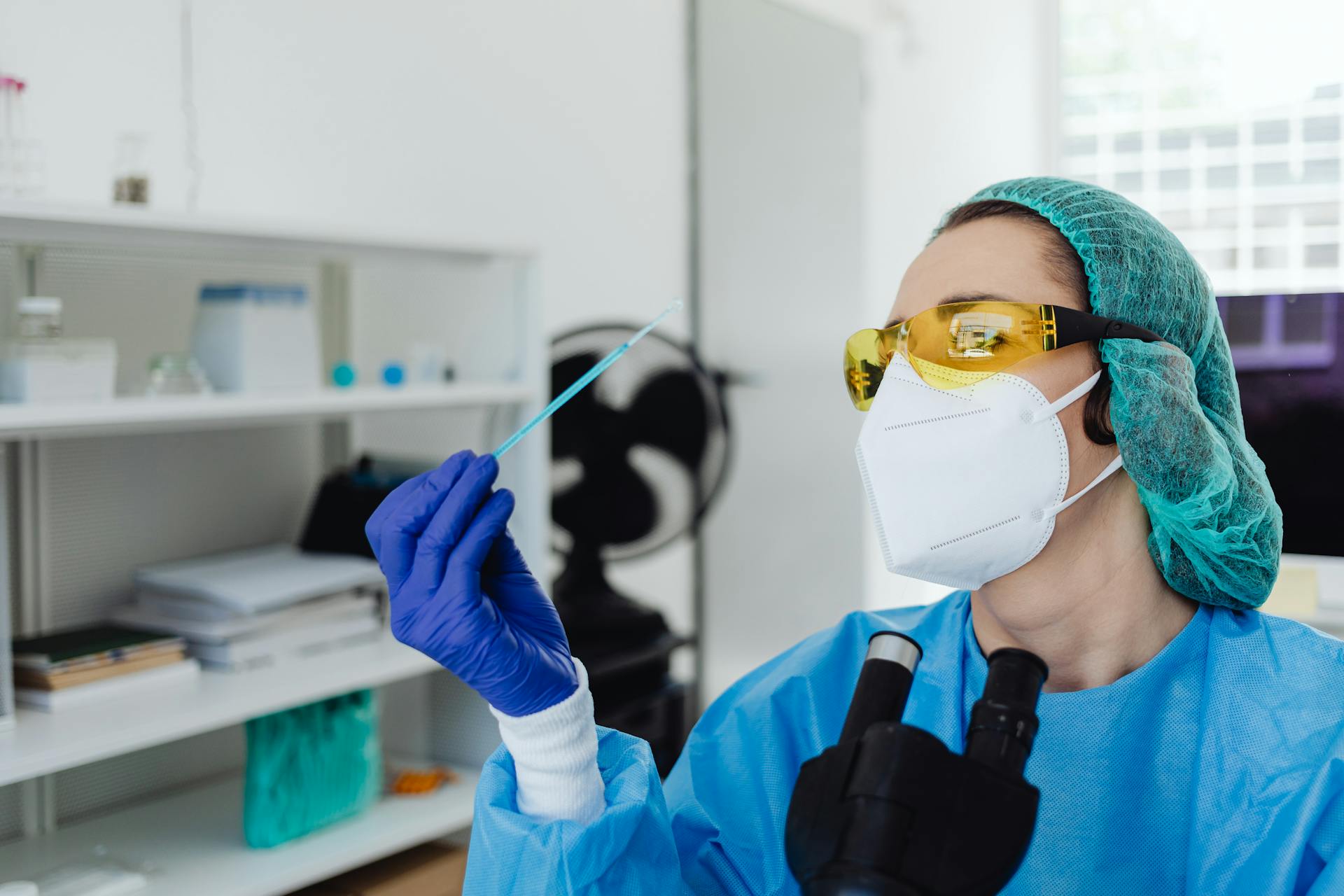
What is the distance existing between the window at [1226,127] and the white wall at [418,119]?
175cm

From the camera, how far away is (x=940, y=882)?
60cm

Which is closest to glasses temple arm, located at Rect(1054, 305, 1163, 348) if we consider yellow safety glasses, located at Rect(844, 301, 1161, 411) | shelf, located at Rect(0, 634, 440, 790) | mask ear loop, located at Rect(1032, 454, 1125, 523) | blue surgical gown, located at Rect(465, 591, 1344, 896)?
yellow safety glasses, located at Rect(844, 301, 1161, 411)

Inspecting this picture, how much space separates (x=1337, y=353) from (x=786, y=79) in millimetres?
2010

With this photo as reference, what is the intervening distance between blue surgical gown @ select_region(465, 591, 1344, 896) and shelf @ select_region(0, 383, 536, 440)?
78 centimetres

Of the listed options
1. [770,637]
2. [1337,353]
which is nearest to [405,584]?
[1337,353]

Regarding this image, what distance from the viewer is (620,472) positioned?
2229 millimetres

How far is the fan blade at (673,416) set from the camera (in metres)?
2.24

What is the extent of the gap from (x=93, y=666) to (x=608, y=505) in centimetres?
94

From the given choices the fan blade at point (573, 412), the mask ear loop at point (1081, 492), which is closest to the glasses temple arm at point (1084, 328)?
the mask ear loop at point (1081, 492)

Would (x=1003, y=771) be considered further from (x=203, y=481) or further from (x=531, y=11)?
(x=531, y=11)

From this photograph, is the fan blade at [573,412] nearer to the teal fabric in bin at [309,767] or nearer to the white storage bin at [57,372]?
the teal fabric in bin at [309,767]

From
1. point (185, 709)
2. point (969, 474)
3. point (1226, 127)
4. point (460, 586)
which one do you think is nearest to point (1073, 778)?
point (969, 474)

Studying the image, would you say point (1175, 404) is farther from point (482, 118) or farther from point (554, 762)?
point (482, 118)

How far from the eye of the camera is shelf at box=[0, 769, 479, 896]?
62.6 inches
